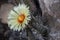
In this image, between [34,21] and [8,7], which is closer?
[34,21]

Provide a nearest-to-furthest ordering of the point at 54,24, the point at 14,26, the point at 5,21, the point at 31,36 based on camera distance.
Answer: the point at 14,26, the point at 31,36, the point at 54,24, the point at 5,21

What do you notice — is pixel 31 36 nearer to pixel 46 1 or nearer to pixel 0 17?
pixel 46 1

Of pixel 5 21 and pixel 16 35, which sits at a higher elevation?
pixel 5 21

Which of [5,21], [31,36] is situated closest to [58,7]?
[31,36]

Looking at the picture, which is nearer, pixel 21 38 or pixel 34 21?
pixel 34 21

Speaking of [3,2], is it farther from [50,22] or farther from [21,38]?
[50,22]

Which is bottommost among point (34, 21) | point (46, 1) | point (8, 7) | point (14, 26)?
point (14, 26)

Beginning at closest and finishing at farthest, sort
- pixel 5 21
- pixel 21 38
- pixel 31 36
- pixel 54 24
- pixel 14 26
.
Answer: pixel 14 26 < pixel 31 36 < pixel 54 24 < pixel 21 38 < pixel 5 21

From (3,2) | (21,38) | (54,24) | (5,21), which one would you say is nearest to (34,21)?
(54,24)

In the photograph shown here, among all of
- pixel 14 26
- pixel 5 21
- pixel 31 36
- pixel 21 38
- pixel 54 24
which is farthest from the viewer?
pixel 5 21
